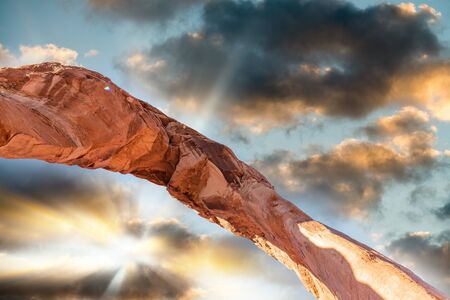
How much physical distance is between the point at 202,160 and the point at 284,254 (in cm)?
435

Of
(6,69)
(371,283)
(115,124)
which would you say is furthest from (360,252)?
(6,69)

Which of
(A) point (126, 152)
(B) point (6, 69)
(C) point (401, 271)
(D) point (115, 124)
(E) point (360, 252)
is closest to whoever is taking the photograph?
(C) point (401, 271)

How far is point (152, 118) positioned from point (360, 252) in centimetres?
800

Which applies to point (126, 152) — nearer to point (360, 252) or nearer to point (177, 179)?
point (177, 179)

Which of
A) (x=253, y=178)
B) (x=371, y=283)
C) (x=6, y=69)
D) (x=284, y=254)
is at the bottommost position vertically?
(x=371, y=283)

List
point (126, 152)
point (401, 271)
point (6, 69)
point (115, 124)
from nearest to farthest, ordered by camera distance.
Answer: point (401, 271), point (6, 69), point (115, 124), point (126, 152)

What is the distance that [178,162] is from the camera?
1552 cm

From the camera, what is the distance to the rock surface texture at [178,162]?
9.66m

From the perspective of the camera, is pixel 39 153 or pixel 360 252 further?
pixel 360 252

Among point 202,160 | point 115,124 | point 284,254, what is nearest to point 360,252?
point 284,254

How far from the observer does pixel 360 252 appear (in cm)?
1073

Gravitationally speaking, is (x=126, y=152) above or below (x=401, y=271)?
above

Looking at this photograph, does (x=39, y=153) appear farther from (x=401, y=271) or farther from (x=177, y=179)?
(x=401, y=271)

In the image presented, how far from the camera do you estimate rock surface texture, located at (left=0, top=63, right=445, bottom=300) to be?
966 centimetres
